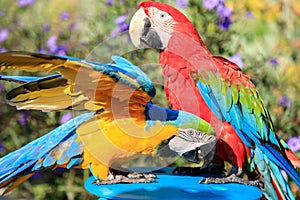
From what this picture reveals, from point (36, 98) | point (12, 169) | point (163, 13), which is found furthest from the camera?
point (163, 13)

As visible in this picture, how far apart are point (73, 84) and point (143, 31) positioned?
409mm

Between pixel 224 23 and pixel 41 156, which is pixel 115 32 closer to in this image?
pixel 224 23

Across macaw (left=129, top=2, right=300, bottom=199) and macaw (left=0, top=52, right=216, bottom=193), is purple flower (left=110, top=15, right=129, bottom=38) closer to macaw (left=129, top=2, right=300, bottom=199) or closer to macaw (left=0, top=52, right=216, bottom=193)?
macaw (left=129, top=2, right=300, bottom=199)

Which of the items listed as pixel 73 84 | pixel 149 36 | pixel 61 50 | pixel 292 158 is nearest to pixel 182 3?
pixel 61 50

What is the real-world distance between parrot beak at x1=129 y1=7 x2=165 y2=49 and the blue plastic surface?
1.21 ft

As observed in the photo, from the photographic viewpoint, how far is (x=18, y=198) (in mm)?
2461

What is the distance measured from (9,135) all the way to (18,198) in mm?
259

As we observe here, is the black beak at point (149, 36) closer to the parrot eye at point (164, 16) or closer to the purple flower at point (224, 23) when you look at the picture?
the parrot eye at point (164, 16)

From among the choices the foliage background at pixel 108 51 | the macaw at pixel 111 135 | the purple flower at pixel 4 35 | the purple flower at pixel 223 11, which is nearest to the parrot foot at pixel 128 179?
the macaw at pixel 111 135

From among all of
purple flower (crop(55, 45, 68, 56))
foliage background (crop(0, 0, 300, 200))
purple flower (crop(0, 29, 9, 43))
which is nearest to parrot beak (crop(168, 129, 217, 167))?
foliage background (crop(0, 0, 300, 200))

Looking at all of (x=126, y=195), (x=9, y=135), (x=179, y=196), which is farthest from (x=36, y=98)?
(x=9, y=135)

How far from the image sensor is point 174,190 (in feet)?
4.99

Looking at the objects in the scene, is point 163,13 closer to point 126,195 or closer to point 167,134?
point 167,134

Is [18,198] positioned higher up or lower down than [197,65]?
lower down
